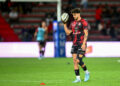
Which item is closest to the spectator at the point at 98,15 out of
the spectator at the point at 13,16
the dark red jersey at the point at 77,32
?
the spectator at the point at 13,16

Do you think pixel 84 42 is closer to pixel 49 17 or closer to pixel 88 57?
pixel 88 57

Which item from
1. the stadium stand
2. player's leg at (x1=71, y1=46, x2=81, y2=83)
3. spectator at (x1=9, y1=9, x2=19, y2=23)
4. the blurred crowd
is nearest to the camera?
player's leg at (x1=71, y1=46, x2=81, y2=83)

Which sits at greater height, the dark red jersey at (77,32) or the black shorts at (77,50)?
the dark red jersey at (77,32)

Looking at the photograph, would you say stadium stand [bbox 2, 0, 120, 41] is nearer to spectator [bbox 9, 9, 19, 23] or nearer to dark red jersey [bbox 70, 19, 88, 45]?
spectator [bbox 9, 9, 19, 23]

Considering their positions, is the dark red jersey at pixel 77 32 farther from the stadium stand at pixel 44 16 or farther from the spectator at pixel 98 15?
the spectator at pixel 98 15

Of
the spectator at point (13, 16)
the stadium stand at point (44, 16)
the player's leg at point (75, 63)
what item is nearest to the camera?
the player's leg at point (75, 63)

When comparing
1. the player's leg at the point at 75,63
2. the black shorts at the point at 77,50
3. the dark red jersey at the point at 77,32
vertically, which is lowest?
the player's leg at the point at 75,63

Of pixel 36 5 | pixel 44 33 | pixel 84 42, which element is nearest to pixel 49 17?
pixel 36 5

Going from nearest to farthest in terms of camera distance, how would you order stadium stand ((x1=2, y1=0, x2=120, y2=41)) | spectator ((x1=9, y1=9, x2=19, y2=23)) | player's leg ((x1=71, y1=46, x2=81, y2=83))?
player's leg ((x1=71, y1=46, x2=81, y2=83))
stadium stand ((x1=2, y1=0, x2=120, y2=41))
spectator ((x1=9, y1=9, x2=19, y2=23))

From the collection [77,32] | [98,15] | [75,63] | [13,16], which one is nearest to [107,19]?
[98,15]

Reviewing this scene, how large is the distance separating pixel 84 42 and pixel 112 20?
18343 millimetres

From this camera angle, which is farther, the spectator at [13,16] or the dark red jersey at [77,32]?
the spectator at [13,16]

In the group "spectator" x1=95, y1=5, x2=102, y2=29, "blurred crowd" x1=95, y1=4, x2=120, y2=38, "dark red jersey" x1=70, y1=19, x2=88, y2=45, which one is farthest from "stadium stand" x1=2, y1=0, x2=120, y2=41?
"dark red jersey" x1=70, y1=19, x2=88, y2=45

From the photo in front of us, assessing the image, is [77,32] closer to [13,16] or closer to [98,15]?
[98,15]
